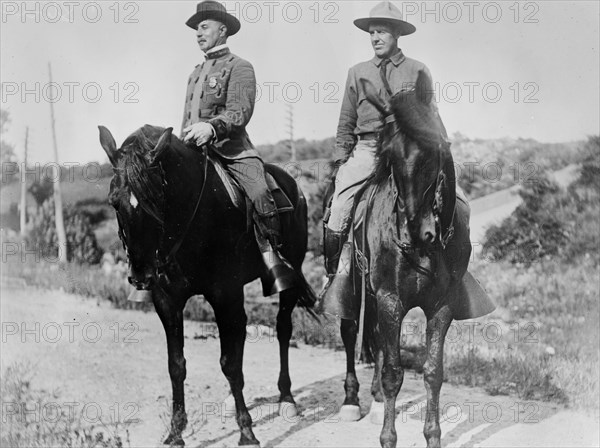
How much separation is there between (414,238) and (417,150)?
2.25ft

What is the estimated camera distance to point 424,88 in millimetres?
5012

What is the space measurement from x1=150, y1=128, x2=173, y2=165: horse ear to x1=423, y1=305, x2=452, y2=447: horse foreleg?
96.9 inches

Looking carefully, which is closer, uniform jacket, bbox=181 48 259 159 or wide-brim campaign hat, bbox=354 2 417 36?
wide-brim campaign hat, bbox=354 2 417 36

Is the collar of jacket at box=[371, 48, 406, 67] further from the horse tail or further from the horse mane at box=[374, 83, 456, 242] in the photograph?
the horse tail

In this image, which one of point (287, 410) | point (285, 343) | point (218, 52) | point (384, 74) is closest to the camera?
point (384, 74)

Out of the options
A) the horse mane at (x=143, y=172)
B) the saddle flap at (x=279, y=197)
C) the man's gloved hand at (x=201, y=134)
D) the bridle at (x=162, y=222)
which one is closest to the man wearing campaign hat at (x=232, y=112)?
the man's gloved hand at (x=201, y=134)

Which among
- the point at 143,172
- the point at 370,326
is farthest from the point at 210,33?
the point at 370,326

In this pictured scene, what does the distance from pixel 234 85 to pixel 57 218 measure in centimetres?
575

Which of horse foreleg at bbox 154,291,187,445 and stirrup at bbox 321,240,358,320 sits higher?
stirrup at bbox 321,240,358,320

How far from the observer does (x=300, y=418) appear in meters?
7.28

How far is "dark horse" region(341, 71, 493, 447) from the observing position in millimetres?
4969

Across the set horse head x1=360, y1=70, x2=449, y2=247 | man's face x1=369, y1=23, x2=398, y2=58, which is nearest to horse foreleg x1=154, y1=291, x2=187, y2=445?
horse head x1=360, y1=70, x2=449, y2=247

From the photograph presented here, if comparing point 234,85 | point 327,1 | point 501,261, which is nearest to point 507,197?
point 501,261

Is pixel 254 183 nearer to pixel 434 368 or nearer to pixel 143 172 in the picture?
pixel 143 172
